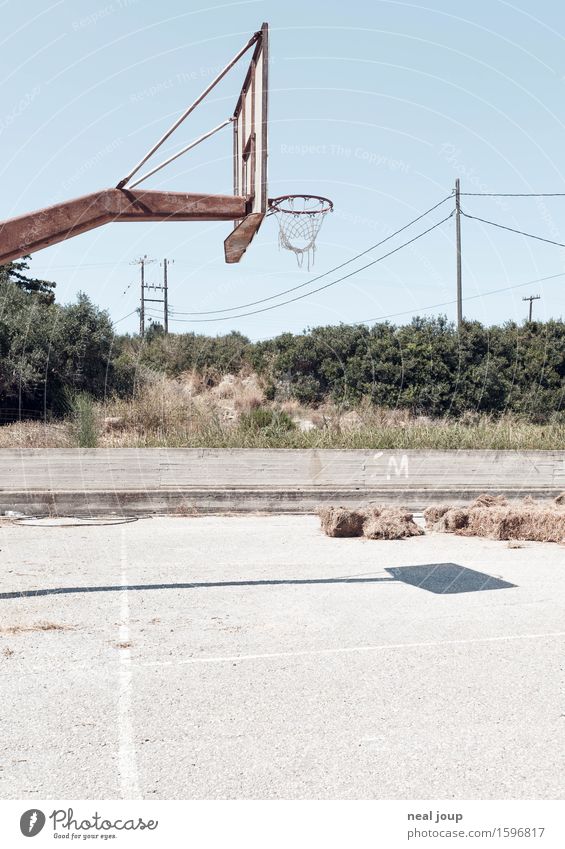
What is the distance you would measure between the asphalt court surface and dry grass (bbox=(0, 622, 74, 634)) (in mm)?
27

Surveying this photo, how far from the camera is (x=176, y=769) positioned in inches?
139

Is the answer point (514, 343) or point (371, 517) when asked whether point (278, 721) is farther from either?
point (514, 343)

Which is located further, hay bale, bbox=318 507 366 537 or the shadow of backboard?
hay bale, bbox=318 507 366 537

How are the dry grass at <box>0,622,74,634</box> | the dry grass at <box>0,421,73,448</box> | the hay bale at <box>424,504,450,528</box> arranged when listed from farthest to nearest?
1. the dry grass at <box>0,421,73,448</box>
2. the hay bale at <box>424,504,450,528</box>
3. the dry grass at <box>0,622,74,634</box>

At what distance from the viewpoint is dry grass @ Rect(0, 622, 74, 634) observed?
5.88 meters

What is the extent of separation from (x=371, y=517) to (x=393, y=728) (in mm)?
7150

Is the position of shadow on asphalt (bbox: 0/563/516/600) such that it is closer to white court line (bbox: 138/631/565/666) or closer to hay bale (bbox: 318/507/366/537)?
white court line (bbox: 138/631/565/666)

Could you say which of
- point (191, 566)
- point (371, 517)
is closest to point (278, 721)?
point (191, 566)

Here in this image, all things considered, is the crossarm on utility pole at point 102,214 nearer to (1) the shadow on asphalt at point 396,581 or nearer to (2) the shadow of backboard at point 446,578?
(1) the shadow on asphalt at point 396,581

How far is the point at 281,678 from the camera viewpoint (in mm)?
4852

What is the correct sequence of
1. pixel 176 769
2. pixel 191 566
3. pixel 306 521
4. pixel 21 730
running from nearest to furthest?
pixel 176 769
pixel 21 730
pixel 191 566
pixel 306 521

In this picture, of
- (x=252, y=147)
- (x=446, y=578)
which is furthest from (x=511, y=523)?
(x=252, y=147)

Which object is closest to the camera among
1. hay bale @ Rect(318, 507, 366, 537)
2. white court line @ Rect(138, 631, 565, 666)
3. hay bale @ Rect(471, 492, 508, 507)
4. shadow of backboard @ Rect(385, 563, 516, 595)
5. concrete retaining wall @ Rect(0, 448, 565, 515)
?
white court line @ Rect(138, 631, 565, 666)

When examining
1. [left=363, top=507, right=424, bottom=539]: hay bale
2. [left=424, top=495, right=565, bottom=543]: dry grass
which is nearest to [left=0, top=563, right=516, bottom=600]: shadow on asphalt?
[left=363, top=507, right=424, bottom=539]: hay bale
